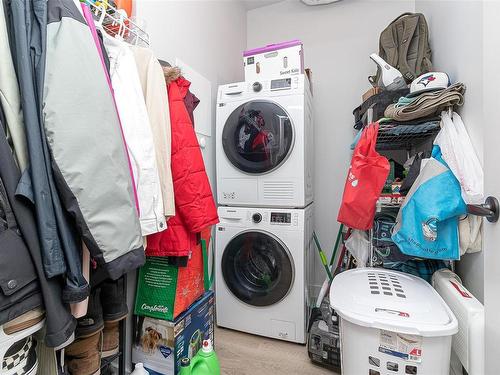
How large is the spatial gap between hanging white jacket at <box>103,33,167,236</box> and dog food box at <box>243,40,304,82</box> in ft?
3.60

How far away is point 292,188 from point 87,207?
127cm

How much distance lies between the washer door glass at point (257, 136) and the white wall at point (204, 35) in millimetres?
253

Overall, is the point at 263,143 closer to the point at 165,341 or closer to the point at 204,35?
the point at 204,35

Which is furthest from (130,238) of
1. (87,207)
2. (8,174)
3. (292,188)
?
(292,188)

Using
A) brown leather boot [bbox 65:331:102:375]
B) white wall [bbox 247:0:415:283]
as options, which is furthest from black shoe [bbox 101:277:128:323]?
white wall [bbox 247:0:415:283]

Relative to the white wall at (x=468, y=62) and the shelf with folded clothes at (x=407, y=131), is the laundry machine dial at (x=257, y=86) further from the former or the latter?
the white wall at (x=468, y=62)

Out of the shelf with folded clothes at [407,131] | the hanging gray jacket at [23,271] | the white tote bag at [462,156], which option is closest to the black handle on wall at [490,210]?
the white tote bag at [462,156]

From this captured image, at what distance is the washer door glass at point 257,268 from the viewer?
1.66m

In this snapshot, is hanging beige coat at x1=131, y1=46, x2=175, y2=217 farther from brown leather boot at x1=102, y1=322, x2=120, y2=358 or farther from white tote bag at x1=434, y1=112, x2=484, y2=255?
white tote bag at x1=434, y1=112, x2=484, y2=255

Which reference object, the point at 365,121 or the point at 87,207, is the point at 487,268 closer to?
the point at 87,207

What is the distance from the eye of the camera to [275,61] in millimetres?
1820

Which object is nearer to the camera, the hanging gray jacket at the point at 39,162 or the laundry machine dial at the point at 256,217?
the hanging gray jacket at the point at 39,162

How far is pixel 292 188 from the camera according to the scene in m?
1.70

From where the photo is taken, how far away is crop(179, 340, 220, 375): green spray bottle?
3.96ft
